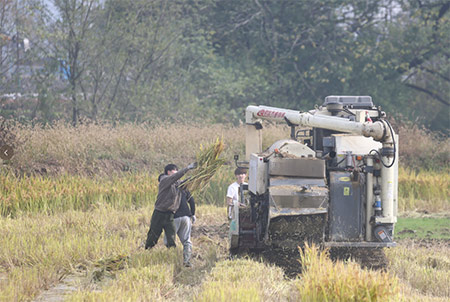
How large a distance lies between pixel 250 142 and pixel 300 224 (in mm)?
2981

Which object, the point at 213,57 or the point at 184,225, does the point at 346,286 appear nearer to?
the point at 184,225

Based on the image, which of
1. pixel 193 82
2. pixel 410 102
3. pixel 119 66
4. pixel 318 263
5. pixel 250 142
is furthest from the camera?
pixel 410 102

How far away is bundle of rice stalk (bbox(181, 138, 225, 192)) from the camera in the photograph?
12.6 m

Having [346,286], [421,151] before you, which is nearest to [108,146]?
[421,151]

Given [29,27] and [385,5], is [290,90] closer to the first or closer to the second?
[385,5]

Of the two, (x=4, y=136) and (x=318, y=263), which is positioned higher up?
(x=4, y=136)

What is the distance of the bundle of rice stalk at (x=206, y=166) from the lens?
12.6 m

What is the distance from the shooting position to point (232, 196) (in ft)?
40.2

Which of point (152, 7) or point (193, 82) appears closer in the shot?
point (152, 7)

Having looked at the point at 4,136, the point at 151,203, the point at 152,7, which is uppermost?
the point at 152,7

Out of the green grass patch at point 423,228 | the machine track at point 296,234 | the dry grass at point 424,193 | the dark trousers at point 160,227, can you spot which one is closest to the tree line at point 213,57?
the dry grass at point 424,193

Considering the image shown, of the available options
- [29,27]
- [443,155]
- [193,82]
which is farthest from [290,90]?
[29,27]

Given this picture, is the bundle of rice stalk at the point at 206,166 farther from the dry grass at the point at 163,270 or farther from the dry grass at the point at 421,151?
the dry grass at the point at 421,151

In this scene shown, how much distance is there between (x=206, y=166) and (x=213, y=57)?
71.8 ft
